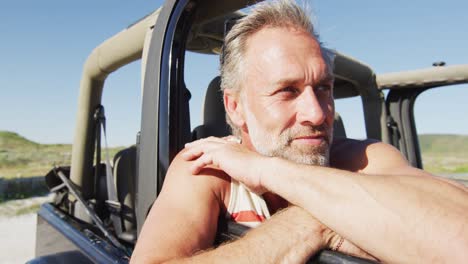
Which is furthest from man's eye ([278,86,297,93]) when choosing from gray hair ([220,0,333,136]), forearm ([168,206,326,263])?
forearm ([168,206,326,263])

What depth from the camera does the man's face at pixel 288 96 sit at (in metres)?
1.38

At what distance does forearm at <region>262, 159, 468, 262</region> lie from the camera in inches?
31.7

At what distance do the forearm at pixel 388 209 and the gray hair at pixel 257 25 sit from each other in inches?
30.5

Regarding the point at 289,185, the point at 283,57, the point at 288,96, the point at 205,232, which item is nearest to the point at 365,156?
the point at 288,96

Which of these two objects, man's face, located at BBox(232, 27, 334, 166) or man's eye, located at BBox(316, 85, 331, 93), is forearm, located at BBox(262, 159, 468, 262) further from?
man's eye, located at BBox(316, 85, 331, 93)

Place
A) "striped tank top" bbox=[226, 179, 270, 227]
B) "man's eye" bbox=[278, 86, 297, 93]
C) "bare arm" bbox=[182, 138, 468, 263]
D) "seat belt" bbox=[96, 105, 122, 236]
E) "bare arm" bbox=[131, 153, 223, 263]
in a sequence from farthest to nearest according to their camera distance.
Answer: "seat belt" bbox=[96, 105, 122, 236], "man's eye" bbox=[278, 86, 297, 93], "striped tank top" bbox=[226, 179, 270, 227], "bare arm" bbox=[131, 153, 223, 263], "bare arm" bbox=[182, 138, 468, 263]

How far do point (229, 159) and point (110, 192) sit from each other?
143cm

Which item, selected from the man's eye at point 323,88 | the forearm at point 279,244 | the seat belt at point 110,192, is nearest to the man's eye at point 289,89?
the man's eye at point 323,88

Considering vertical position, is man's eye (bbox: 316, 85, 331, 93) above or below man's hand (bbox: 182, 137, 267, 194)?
above

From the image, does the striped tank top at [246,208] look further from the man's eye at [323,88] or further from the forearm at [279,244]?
the man's eye at [323,88]

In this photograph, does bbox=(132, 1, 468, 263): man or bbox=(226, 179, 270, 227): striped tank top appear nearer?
bbox=(132, 1, 468, 263): man

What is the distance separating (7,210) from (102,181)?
8455mm

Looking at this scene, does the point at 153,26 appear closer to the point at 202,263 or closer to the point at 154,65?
the point at 154,65

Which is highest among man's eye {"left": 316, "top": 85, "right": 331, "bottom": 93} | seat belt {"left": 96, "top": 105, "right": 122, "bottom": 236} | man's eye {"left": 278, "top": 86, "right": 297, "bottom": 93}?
man's eye {"left": 316, "top": 85, "right": 331, "bottom": 93}
